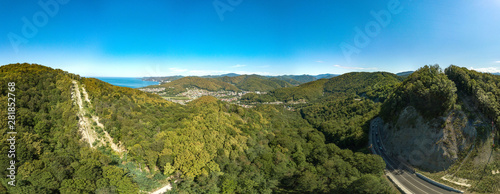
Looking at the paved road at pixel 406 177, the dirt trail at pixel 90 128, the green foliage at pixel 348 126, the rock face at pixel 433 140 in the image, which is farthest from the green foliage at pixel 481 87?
the dirt trail at pixel 90 128

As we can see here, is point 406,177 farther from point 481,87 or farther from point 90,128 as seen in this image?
point 90,128

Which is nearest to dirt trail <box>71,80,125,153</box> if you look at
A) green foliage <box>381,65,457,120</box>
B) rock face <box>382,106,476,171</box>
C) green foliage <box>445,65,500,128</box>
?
rock face <box>382,106,476,171</box>

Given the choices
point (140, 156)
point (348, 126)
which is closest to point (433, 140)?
point (348, 126)

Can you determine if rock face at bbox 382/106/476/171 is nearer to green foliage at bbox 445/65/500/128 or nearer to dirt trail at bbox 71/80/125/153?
green foliage at bbox 445/65/500/128

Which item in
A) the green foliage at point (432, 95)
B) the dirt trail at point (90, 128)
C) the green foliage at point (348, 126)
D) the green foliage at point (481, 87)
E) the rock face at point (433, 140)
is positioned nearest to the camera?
the green foliage at point (481, 87)

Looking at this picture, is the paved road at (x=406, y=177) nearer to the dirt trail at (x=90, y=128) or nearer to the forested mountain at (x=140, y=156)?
the forested mountain at (x=140, y=156)

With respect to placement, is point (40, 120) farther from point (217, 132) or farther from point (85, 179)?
point (217, 132)
